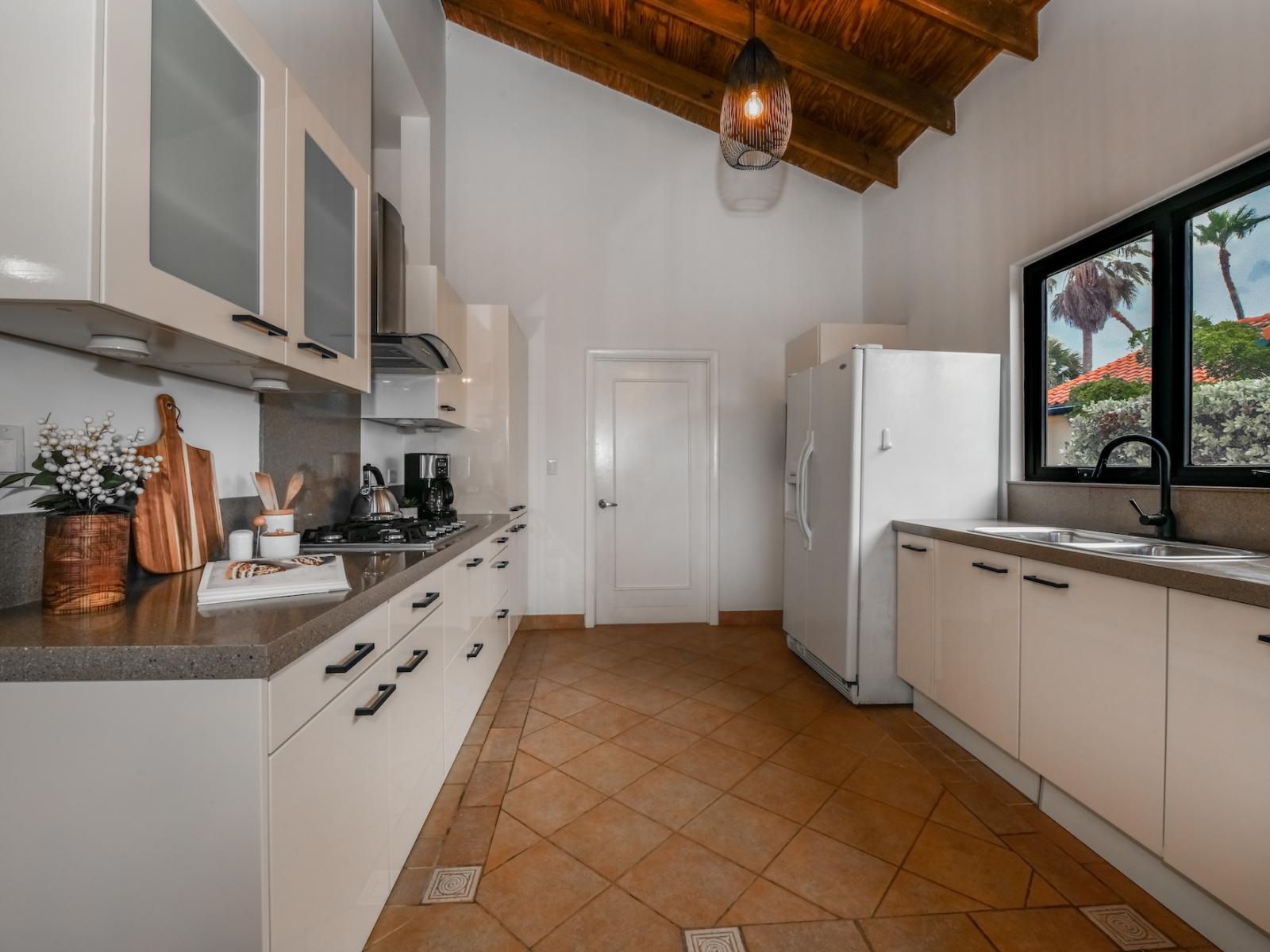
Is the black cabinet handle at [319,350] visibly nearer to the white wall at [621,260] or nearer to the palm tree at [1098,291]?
the white wall at [621,260]

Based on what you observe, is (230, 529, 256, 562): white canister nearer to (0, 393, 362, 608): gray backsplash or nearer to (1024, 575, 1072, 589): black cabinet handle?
(0, 393, 362, 608): gray backsplash

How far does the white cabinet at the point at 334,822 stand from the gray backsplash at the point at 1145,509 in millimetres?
2466

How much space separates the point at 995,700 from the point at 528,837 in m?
1.66

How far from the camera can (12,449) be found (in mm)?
1110

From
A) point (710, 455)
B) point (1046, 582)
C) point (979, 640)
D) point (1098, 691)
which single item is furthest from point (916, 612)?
point (710, 455)

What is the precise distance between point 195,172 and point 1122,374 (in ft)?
9.99

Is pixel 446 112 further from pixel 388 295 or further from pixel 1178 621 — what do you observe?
pixel 1178 621

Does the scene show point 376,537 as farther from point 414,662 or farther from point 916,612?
point 916,612

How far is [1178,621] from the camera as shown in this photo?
1.41 metres

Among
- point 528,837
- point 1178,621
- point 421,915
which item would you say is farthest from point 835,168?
point 421,915

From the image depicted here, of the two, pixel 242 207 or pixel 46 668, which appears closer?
pixel 46 668

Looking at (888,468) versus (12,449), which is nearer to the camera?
(12,449)

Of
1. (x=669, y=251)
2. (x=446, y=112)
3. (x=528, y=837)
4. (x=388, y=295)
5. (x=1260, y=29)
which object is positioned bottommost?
(x=528, y=837)

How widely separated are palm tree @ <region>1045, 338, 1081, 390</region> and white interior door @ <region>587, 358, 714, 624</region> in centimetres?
202
